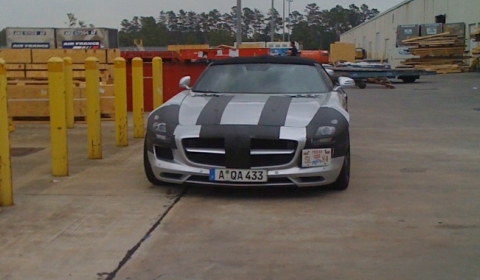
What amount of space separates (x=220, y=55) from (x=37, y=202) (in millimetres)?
16558

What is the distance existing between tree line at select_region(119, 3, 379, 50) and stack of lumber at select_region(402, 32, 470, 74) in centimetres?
3624

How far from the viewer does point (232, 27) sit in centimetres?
10262

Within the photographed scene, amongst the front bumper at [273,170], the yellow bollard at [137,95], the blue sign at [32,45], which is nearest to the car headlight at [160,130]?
the front bumper at [273,170]

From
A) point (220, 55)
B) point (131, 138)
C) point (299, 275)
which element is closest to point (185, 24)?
point (220, 55)

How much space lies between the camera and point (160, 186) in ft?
21.4

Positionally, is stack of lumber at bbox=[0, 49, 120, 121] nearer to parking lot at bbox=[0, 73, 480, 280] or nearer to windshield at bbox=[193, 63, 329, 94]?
parking lot at bbox=[0, 73, 480, 280]

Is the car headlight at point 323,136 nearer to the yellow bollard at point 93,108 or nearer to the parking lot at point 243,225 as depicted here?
the parking lot at point 243,225

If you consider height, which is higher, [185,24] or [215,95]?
[185,24]

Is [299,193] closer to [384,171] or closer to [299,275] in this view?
[384,171]

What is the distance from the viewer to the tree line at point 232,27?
82.6m

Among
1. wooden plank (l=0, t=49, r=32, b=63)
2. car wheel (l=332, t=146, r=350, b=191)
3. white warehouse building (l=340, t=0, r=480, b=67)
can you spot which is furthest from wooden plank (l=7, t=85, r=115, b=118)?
white warehouse building (l=340, t=0, r=480, b=67)

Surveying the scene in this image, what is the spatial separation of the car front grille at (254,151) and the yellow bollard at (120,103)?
317cm

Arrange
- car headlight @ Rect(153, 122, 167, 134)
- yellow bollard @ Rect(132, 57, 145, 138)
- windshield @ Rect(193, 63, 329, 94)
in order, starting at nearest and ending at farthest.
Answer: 1. car headlight @ Rect(153, 122, 167, 134)
2. windshield @ Rect(193, 63, 329, 94)
3. yellow bollard @ Rect(132, 57, 145, 138)

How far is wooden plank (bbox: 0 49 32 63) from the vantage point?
12.9 meters
